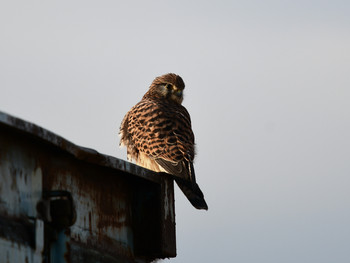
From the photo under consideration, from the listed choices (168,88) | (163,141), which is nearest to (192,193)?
(163,141)

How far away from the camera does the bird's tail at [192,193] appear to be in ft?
21.3

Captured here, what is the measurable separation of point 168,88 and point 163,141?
227cm

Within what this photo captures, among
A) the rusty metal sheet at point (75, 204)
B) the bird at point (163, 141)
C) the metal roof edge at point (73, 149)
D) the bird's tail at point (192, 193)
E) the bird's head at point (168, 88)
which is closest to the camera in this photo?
the metal roof edge at point (73, 149)

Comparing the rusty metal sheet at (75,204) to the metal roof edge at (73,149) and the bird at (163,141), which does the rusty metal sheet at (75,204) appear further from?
the bird at (163,141)

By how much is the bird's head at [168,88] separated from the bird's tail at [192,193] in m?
2.83

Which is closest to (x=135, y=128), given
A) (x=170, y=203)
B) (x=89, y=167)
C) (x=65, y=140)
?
(x=170, y=203)

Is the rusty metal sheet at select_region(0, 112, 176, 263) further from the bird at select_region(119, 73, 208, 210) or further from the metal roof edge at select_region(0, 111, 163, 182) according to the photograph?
the bird at select_region(119, 73, 208, 210)

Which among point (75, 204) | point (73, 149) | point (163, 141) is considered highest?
point (163, 141)

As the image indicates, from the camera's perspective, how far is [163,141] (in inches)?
291

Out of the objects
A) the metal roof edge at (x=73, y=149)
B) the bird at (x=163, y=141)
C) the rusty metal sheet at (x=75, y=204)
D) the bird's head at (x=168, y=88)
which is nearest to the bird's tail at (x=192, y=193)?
the bird at (x=163, y=141)

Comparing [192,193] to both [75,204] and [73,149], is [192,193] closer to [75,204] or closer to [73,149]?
[75,204]

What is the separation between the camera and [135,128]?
7770 mm

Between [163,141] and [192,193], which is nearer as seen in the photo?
[192,193]

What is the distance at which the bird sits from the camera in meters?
6.67
